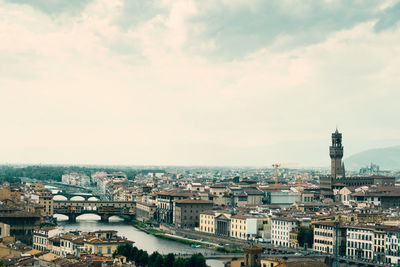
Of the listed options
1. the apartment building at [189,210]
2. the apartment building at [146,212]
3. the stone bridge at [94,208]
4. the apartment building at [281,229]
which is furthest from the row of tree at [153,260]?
the stone bridge at [94,208]

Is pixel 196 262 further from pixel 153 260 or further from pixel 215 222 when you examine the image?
pixel 215 222

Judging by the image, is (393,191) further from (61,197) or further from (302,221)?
(61,197)

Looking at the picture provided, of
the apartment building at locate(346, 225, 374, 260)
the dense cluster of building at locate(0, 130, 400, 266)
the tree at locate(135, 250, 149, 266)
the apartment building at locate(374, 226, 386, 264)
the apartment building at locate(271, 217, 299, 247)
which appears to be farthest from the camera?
the apartment building at locate(271, 217, 299, 247)

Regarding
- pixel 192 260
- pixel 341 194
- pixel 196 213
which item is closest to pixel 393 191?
pixel 341 194

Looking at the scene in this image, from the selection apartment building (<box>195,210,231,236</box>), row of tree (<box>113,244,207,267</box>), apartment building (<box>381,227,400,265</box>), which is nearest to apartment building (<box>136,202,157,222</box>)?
apartment building (<box>195,210,231,236</box>)

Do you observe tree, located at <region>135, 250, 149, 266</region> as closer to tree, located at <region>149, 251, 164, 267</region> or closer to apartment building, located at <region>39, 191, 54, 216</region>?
tree, located at <region>149, 251, 164, 267</region>

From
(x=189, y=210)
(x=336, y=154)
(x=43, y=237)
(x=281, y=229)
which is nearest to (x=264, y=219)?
(x=281, y=229)
